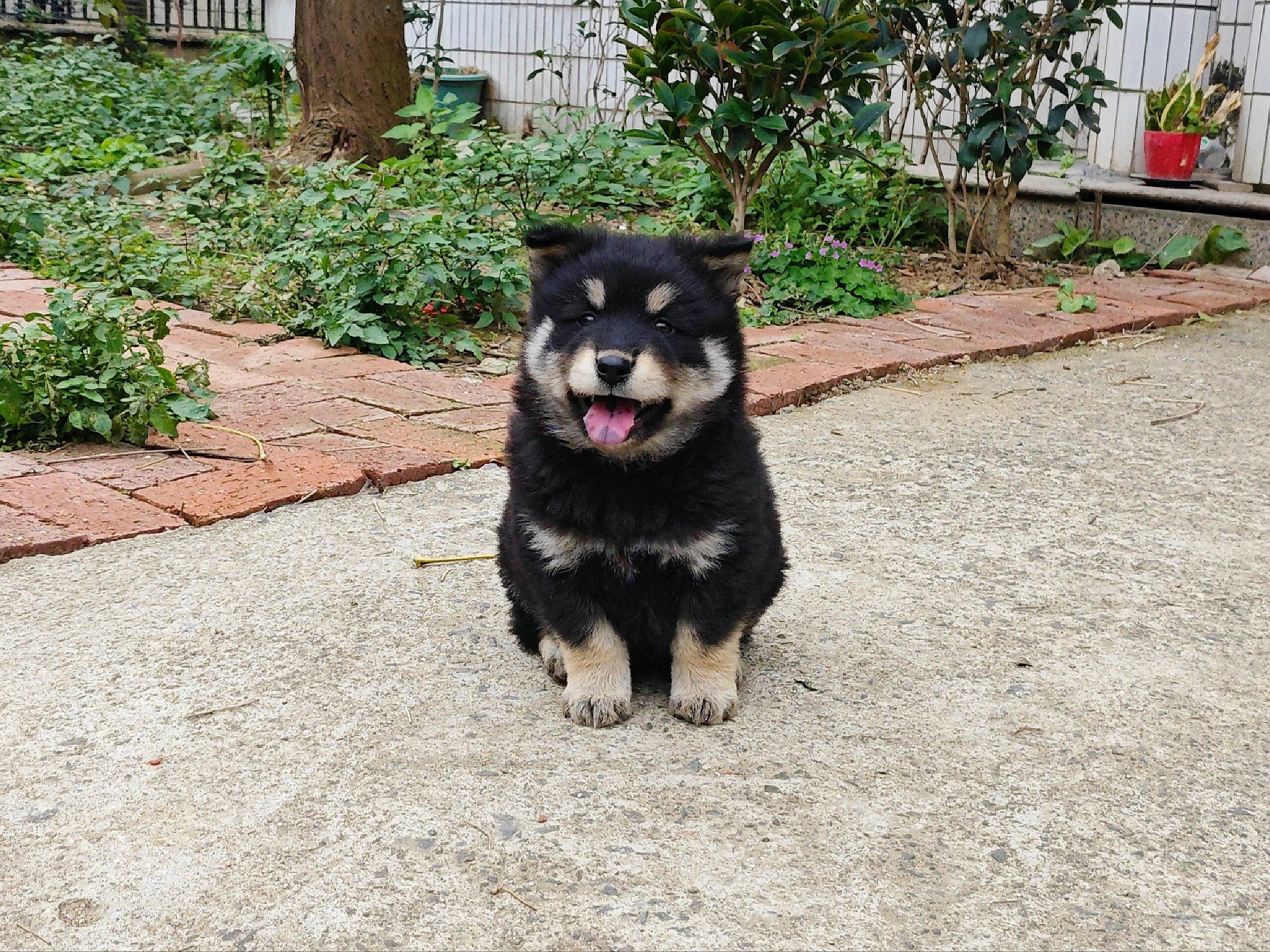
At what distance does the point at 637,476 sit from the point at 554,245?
0.52 meters

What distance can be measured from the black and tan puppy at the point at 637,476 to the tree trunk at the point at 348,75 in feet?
22.7

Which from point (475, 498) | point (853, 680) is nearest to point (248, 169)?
point (475, 498)

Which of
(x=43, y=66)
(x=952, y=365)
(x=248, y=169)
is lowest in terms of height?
(x=952, y=365)

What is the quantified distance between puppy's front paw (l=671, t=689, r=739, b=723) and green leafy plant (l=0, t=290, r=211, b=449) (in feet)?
7.26

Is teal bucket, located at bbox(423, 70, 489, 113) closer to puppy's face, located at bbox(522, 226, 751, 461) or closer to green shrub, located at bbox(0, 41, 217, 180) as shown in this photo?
green shrub, located at bbox(0, 41, 217, 180)

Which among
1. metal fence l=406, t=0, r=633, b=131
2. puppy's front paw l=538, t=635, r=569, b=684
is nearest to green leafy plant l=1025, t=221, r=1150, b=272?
metal fence l=406, t=0, r=633, b=131

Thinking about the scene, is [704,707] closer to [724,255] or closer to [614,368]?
[614,368]

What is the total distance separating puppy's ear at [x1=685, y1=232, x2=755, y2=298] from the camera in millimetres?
2725

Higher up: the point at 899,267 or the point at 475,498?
the point at 899,267

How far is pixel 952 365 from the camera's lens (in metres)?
5.89

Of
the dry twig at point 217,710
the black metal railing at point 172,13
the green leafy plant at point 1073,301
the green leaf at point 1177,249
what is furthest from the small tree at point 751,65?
the black metal railing at point 172,13

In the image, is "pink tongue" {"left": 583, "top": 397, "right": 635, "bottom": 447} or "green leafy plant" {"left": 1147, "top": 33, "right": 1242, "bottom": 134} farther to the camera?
"green leafy plant" {"left": 1147, "top": 33, "right": 1242, "bottom": 134}

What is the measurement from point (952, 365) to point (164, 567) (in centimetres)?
369

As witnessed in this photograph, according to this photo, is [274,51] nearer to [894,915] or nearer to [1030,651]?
[1030,651]
